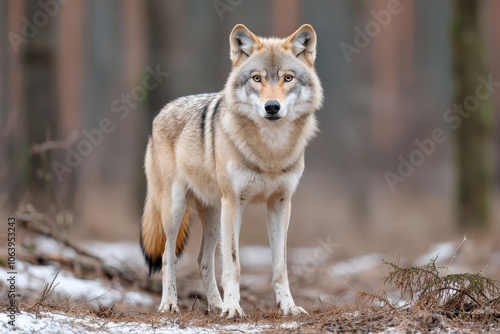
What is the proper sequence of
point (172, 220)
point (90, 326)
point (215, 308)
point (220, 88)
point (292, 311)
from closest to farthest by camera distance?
point (90, 326) < point (292, 311) < point (215, 308) < point (172, 220) < point (220, 88)

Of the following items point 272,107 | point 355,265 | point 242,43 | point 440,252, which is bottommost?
point 355,265

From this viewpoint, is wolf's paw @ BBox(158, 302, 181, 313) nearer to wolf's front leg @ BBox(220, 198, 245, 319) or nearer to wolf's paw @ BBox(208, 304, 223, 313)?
wolf's paw @ BBox(208, 304, 223, 313)

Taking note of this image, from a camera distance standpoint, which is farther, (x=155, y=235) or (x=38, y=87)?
(x=38, y=87)

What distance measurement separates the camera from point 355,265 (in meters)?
10.6

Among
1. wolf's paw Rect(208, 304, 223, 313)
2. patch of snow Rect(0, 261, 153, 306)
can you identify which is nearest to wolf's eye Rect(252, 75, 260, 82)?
wolf's paw Rect(208, 304, 223, 313)

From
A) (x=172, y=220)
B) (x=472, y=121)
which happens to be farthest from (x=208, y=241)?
(x=472, y=121)

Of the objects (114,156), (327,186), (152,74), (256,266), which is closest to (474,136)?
(256,266)

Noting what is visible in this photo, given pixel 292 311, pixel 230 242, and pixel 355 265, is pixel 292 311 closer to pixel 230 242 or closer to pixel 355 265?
pixel 230 242

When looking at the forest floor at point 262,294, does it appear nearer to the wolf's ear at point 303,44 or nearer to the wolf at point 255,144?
the wolf at point 255,144

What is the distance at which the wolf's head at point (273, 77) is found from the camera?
5375 mm

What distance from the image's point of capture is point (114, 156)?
28062 millimetres

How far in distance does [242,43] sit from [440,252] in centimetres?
528

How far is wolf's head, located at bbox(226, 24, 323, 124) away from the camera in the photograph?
538cm

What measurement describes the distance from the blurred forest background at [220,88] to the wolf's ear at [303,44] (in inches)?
123
